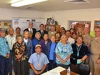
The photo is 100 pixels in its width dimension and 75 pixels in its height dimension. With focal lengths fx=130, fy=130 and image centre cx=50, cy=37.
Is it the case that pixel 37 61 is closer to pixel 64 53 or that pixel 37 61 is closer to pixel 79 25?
pixel 64 53

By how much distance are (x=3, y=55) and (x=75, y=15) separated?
313 centimetres

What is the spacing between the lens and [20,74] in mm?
3443

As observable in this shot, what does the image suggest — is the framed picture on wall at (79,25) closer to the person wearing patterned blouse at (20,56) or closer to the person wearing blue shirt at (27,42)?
the person wearing blue shirt at (27,42)

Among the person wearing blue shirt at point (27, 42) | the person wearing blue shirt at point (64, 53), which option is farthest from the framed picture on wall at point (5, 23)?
the person wearing blue shirt at point (64, 53)

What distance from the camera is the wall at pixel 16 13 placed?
16.7ft

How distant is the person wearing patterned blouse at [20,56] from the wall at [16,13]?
223 cm

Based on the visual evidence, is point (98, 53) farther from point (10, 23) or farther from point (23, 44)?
point (10, 23)

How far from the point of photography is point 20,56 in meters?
3.29

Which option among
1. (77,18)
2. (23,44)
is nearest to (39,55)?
(23,44)

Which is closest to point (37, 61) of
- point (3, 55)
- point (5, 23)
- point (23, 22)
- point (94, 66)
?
point (3, 55)

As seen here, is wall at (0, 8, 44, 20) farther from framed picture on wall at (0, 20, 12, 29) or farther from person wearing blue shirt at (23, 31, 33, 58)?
person wearing blue shirt at (23, 31, 33, 58)

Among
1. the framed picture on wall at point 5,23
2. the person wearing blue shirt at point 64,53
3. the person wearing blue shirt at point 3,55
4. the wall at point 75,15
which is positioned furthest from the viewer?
the framed picture on wall at point 5,23

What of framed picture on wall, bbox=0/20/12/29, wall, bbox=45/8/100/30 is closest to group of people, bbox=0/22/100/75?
wall, bbox=45/8/100/30

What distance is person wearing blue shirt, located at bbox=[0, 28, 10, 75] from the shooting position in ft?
11.0
